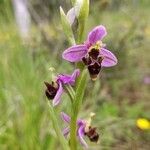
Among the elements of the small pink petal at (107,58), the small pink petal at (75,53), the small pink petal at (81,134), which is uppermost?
the small pink petal at (75,53)

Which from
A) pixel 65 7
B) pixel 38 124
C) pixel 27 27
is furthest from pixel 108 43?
pixel 38 124

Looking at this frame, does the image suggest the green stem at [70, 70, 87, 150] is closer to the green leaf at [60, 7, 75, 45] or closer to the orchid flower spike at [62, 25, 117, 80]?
the orchid flower spike at [62, 25, 117, 80]

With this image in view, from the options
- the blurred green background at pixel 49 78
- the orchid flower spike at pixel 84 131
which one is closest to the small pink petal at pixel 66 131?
the orchid flower spike at pixel 84 131

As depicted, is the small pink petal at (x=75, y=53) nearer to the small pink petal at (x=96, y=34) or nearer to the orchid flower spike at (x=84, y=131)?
the small pink petal at (x=96, y=34)

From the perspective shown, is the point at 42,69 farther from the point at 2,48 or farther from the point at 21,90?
the point at 21,90

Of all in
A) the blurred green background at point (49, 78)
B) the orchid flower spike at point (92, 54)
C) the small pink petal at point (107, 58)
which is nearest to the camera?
the orchid flower spike at point (92, 54)

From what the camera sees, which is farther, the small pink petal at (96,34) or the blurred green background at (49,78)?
the blurred green background at (49,78)

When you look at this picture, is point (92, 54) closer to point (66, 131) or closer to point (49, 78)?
point (66, 131)
